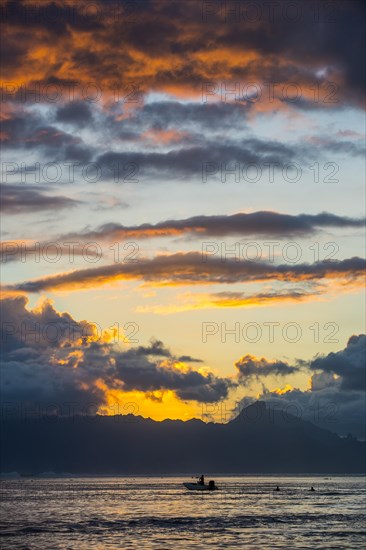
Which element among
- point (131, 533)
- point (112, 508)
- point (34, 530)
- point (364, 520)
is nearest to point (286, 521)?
point (364, 520)

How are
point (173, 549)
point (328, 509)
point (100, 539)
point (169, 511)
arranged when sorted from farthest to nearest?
point (328, 509), point (169, 511), point (100, 539), point (173, 549)

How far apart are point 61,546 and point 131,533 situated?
18.8 metres

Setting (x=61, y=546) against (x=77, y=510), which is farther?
(x=77, y=510)

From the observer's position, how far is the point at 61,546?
108000mm

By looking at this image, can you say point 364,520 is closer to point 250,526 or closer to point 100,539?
point 250,526

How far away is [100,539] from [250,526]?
28520mm

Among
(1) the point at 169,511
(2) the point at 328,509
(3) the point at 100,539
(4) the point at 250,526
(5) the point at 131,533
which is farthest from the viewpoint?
(2) the point at 328,509

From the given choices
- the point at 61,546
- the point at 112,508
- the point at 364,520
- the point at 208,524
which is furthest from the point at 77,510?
the point at 61,546

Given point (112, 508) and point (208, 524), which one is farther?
point (112, 508)

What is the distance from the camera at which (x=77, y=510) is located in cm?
18475

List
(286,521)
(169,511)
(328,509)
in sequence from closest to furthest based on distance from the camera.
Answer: (286,521) → (169,511) → (328,509)

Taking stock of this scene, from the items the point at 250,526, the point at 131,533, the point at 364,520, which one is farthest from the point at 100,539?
the point at 364,520

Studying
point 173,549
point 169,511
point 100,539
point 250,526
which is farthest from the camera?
point 169,511

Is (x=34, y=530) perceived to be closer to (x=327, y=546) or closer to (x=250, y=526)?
(x=250, y=526)
